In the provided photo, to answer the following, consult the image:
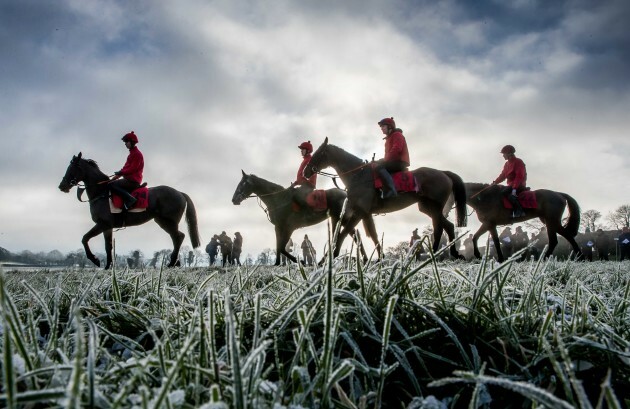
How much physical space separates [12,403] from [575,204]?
14906 millimetres

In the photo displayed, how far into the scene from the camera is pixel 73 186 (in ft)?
36.6

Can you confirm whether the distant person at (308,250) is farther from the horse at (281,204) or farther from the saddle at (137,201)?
the saddle at (137,201)

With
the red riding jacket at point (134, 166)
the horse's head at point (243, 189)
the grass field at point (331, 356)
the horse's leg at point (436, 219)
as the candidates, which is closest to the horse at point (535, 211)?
→ the horse's leg at point (436, 219)

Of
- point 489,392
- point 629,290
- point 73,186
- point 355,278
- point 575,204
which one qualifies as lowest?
point 489,392

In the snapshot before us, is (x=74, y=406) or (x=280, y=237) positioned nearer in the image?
(x=74, y=406)

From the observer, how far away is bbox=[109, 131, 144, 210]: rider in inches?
435

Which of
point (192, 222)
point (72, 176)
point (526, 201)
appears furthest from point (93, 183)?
point (526, 201)

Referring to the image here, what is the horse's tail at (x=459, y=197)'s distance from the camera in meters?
11.2

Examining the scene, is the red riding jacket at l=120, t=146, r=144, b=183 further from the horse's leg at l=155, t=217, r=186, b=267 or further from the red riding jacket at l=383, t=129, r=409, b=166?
the red riding jacket at l=383, t=129, r=409, b=166

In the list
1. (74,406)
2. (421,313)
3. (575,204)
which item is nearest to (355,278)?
(421,313)

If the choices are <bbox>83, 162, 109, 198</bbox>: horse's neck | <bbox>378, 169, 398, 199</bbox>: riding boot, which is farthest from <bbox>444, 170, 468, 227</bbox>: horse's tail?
<bbox>83, 162, 109, 198</bbox>: horse's neck

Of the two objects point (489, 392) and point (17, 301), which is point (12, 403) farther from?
point (17, 301)

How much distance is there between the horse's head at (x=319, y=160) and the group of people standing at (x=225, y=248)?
17436mm

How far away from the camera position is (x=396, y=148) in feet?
33.0
